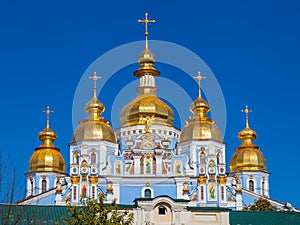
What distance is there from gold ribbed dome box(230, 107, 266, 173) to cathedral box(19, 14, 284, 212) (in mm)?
79

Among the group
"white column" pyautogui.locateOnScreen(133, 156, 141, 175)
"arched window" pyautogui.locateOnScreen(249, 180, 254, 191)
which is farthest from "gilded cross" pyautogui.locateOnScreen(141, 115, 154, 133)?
"arched window" pyautogui.locateOnScreen(249, 180, 254, 191)

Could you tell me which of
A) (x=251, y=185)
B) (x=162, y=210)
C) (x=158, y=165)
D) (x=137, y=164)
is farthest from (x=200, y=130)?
(x=162, y=210)

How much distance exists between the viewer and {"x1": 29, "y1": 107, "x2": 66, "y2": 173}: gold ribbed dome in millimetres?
61375

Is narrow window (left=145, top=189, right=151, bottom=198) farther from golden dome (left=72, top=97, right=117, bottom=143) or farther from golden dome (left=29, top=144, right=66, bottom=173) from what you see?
golden dome (left=29, top=144, right=66, bottom=173)

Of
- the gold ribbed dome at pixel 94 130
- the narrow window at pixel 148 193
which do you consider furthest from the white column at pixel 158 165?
Result: the gold ribbed dome at pixel 94 130

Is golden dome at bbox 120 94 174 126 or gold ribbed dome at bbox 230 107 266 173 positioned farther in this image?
golden dome at bbox 120 94 174 126

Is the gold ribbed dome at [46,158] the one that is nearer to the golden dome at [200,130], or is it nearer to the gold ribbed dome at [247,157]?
the golden dome at [200,130]

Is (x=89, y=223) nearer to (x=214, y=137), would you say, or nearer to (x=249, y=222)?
(x=249, y=222)

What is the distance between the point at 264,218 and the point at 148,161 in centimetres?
1987

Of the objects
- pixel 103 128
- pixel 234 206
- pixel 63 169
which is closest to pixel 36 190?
pixel 63 169

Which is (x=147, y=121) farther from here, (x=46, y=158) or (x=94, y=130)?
(x=46, y=158)

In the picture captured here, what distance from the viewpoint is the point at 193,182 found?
5578 cm

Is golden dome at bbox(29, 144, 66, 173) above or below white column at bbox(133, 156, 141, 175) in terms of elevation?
above

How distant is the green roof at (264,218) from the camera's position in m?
36.5
